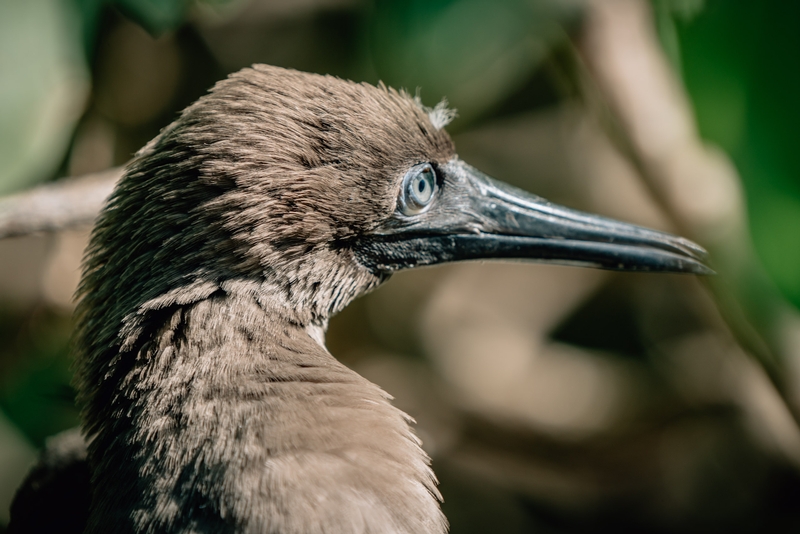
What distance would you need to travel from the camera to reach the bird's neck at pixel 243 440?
123cm

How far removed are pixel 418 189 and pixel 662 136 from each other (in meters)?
1.43

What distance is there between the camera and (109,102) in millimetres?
3750

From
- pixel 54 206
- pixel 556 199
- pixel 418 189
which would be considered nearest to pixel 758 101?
pixel 418 189

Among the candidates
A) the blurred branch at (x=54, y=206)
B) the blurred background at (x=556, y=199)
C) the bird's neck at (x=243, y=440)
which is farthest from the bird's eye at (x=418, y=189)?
the blurred background at (x=556, y=199)

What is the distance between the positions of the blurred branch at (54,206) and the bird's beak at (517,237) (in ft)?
3.07

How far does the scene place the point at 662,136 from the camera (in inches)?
106

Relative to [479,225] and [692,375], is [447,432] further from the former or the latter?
[479,225]

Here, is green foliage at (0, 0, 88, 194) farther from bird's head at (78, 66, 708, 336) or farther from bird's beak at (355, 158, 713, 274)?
bird's beak at (355, 158, 713, 274)

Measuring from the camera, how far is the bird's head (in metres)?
1.42

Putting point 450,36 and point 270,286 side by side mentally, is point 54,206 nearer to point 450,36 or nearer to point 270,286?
point 270,286

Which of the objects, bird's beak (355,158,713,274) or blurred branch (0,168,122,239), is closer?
bird's beak (355,158,713,274)

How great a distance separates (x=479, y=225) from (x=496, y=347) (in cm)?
Result: 217

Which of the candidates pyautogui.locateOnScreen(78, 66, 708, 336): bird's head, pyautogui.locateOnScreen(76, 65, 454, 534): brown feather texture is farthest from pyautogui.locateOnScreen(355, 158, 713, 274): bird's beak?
pyautogui.locateOnScreen(76, 65, 454, 534): brown feather texture

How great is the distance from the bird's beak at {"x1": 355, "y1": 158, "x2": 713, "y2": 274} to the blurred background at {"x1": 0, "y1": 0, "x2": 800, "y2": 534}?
31.1 inches
